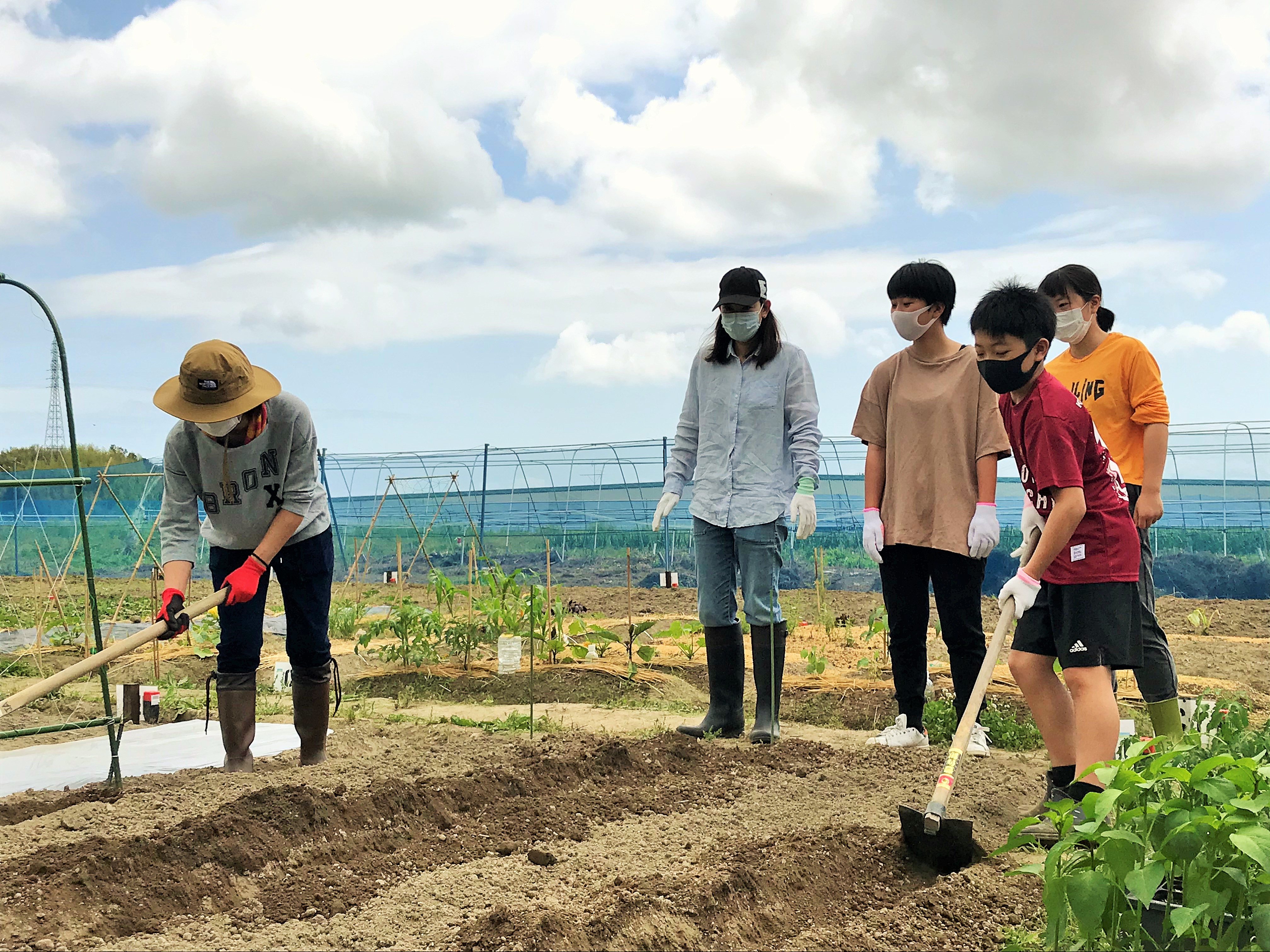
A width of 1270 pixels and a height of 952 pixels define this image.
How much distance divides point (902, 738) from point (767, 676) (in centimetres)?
54

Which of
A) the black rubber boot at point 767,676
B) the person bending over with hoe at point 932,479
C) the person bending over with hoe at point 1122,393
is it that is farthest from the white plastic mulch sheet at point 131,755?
the person bending over with hoe at point 1122,393

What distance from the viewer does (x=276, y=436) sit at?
3.39m

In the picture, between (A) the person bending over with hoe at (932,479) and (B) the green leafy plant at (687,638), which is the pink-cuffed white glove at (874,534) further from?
(B) the green leafy plant at (687,638)

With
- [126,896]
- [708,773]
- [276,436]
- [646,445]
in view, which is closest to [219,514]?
[276,436]

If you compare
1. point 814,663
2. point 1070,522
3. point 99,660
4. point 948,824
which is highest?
point 1070,522

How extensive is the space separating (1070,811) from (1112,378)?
63.8 inches

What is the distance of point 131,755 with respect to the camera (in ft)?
13.5

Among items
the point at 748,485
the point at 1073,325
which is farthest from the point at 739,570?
the point at 1073,325

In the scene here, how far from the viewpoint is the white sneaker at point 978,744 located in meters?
3.82

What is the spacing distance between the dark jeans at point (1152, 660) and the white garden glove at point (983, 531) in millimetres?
495

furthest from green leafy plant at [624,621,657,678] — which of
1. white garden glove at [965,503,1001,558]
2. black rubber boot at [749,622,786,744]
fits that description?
white garden glove at [965,503,1001,558]

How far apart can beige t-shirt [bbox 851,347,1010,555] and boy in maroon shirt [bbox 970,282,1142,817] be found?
0.83m

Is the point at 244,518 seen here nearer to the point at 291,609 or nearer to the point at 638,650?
the point at 291,609

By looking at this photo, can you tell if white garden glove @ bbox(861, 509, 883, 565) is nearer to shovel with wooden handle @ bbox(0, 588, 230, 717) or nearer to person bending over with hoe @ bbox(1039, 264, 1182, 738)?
person bending over with hoe @ bbox(1039, 264, 1182, 738)
